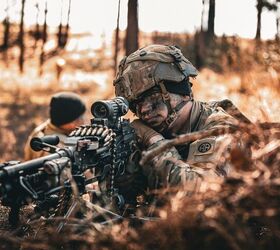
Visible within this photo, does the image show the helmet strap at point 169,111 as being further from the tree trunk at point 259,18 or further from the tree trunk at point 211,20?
the tree trunk at point 211,20

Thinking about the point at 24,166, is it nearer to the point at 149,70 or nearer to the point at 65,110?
the point at 149,70

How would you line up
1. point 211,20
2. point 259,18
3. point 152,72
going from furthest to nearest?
1. point 259,18
2. point 211,20
3. point 152,72

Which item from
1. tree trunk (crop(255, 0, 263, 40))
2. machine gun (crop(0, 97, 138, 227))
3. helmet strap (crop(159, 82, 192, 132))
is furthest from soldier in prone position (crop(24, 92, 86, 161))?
tree trunk (crop(255, 0, 263, 40))

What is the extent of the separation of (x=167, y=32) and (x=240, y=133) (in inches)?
1654

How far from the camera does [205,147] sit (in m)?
3.57

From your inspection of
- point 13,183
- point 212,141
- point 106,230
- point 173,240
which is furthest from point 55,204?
point 212,141

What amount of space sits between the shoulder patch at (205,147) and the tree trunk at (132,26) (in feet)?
51.2

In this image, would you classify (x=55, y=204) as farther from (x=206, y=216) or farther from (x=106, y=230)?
(x=206, y=216)

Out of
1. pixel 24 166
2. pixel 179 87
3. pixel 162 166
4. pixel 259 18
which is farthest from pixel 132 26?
pixel 24 166

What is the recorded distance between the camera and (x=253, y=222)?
2.37m

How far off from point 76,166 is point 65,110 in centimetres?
490

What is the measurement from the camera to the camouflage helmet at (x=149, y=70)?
4.04 m

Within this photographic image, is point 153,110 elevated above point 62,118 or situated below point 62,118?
above

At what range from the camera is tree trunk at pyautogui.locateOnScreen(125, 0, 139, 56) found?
1878 cm
